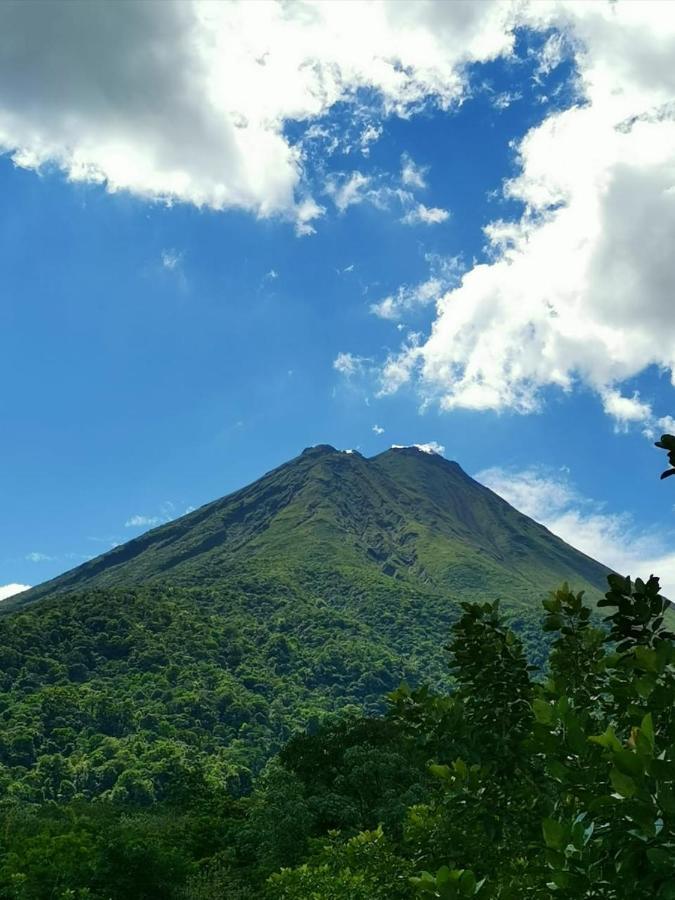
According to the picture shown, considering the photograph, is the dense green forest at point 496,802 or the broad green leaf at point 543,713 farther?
the broad green leaf at point 543,713

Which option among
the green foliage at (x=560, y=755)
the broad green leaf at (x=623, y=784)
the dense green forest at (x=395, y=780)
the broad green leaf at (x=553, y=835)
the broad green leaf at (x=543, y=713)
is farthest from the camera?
the broad green leaf at (x=543, y=713)

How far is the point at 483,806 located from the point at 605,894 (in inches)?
91.3

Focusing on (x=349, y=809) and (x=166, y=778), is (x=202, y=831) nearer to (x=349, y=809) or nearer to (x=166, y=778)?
(x=349, y=809)

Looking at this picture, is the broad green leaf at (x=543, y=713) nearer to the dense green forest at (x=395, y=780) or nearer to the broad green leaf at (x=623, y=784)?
the dense green forest at (x=395, y=780)

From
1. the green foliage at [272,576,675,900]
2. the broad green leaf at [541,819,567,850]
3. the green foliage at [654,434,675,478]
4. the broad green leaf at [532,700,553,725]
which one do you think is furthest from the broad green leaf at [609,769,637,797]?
the green foliage at [654,434,675,478]

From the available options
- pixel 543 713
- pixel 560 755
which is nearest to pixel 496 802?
pixel 560 755

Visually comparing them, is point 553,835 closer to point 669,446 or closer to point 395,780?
point 669,446

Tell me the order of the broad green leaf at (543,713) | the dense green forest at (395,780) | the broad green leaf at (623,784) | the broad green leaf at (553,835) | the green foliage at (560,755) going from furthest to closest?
the broad green leaf at (543,713) < the dense green forest at (395,780) < the broad green leaf at (553,835) < the green foliage at (560,755) < the broad green leaf at (623,784)

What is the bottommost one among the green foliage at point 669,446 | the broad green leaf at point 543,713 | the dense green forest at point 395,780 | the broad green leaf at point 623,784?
the dense green forest at point 395,780

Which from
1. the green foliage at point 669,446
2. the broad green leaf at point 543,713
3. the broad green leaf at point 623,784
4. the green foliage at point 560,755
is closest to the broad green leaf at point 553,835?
the green foliage at point 560,755

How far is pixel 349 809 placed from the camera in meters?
40.4

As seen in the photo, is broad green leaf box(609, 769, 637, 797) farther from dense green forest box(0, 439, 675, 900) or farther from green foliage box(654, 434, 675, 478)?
green foliage box(654, 434, 675, 478)

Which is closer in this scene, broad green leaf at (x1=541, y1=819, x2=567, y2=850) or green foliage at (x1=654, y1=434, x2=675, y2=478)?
broad green leaf at (x1=541, y1=819, x2=567, y2=850)

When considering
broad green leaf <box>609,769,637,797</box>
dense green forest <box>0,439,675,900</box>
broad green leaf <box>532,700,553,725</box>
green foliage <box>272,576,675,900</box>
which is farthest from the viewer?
broad green leaf <box>532,700,553,725</box>
